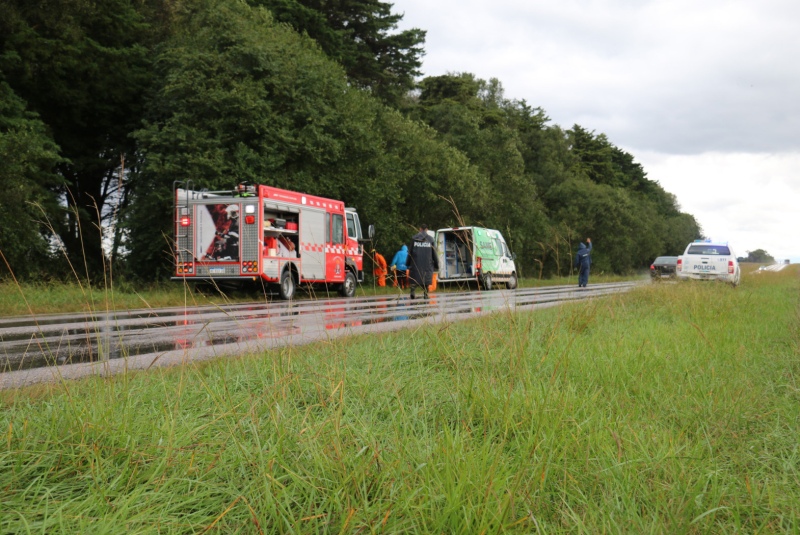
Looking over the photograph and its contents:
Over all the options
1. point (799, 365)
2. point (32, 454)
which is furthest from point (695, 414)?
point (32, 454)

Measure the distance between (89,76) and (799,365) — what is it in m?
26.2

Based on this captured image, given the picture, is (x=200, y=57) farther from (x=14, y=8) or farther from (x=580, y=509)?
(x=580, y=509)

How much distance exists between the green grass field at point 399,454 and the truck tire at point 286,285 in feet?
45.9

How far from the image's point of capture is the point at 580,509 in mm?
3113

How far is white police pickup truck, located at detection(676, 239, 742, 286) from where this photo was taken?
1069 inches

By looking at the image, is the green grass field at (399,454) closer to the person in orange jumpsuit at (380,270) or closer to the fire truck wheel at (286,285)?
the person in orange jumpsuit at (380,270)

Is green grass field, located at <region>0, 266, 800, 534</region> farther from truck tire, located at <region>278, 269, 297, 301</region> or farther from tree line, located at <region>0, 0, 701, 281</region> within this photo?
truck tire, located at <region>278, 269, 297, 301</region>

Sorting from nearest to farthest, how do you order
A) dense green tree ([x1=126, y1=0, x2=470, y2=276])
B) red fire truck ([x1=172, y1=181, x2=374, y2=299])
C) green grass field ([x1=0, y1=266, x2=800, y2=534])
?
green grass field ([x1=0, y1=266, x2=800, y2=534]) < red fire truck ([x1=172, y1=181, x2=374, y2=299]) < dense green tree ([x1=126, y1=0, x2=470, y2=276])

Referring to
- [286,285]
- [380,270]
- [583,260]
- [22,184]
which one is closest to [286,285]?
[286,285]

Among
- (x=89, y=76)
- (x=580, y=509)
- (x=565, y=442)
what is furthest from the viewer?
(x=89, y=76)

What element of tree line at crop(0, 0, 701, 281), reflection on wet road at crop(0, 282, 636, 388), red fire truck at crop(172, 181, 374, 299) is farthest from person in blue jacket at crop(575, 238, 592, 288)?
reflection on wet road at crop(0, 282, 636, 388)

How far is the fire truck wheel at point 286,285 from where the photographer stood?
19577 millimetres

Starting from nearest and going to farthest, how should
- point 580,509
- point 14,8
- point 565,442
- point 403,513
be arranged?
point 403,513 → point 580,509 → point 565,442 → point 14,8

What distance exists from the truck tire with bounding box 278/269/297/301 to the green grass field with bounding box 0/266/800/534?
14.0m
